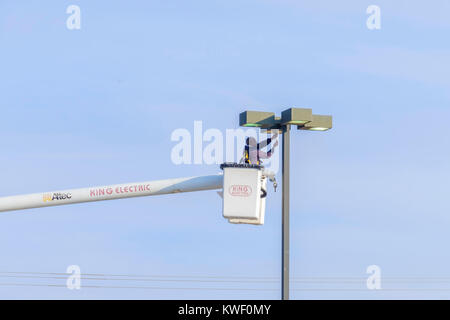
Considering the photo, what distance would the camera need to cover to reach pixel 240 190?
69.6ft

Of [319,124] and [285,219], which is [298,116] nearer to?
[319,124]

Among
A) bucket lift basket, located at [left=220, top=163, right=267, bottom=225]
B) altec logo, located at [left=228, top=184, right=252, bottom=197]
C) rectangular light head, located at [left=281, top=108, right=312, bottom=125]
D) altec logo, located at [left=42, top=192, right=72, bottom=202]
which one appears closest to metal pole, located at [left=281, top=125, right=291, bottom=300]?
rectangular light head, located at [left=281, top=108, right=312, bottom=125]

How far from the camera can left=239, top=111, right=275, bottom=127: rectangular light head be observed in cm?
2322

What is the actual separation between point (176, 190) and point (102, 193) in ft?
5.74

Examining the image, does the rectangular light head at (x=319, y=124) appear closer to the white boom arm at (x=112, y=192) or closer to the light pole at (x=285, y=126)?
the light pole at (x=285, y=126)

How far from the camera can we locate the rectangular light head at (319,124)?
2309 cm

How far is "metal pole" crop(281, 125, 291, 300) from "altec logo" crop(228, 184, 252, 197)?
198 centimetres

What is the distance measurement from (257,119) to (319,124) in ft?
4.93

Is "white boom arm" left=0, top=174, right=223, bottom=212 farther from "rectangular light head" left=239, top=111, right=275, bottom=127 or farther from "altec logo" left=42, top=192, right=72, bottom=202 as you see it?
"rectangular light head" left=239, top=111, right=275, bottom=127

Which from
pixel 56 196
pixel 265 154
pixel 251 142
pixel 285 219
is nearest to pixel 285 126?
pixel 265 154

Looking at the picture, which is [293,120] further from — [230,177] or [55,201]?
[55,201]

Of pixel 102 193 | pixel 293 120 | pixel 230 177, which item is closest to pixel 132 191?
pixel 102 193

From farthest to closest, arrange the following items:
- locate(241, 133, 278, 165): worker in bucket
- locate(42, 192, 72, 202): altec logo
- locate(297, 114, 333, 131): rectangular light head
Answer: locate(297, 114, 333, 131): rectangular light head < locate(42, 192, 72, 202): altec logo < locate(241, 133, 278, 165): worker in bucket
